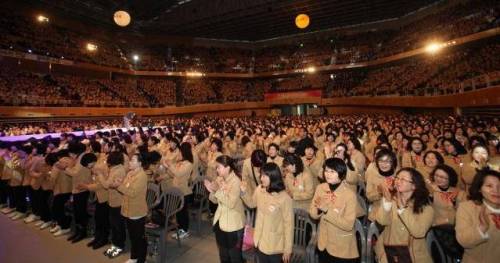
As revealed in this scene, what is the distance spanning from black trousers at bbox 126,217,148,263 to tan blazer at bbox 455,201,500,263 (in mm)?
4060

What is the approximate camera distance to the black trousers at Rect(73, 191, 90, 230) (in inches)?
223

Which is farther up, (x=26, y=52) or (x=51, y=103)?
(x=26, y=52)

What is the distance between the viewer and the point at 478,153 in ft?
15.8

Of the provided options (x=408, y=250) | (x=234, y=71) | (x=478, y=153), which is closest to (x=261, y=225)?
(x=408, y=250)

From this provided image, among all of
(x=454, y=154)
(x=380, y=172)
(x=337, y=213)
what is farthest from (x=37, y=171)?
(x=454, y=154)

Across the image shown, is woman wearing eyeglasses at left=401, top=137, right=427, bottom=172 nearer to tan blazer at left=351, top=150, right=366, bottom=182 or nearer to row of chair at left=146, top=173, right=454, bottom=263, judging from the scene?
tan blazer at left=351, top=150, right=366, bottom=182

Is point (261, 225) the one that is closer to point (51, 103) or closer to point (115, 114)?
point (51, 103)

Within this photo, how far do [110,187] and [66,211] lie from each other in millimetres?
2526

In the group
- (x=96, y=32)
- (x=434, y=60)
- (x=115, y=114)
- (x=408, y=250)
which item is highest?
(x=96, y=32)

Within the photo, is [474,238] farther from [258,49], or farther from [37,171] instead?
[258,49]

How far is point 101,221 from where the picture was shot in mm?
5453

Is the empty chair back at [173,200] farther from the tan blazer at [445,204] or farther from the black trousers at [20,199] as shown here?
the black trousers at [20,199]

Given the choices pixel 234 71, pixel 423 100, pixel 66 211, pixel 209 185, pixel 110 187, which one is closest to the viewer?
pixel 209 185

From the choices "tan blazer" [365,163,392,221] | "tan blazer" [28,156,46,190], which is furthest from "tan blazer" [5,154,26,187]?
"tan blazer" [365,163,392,221]
